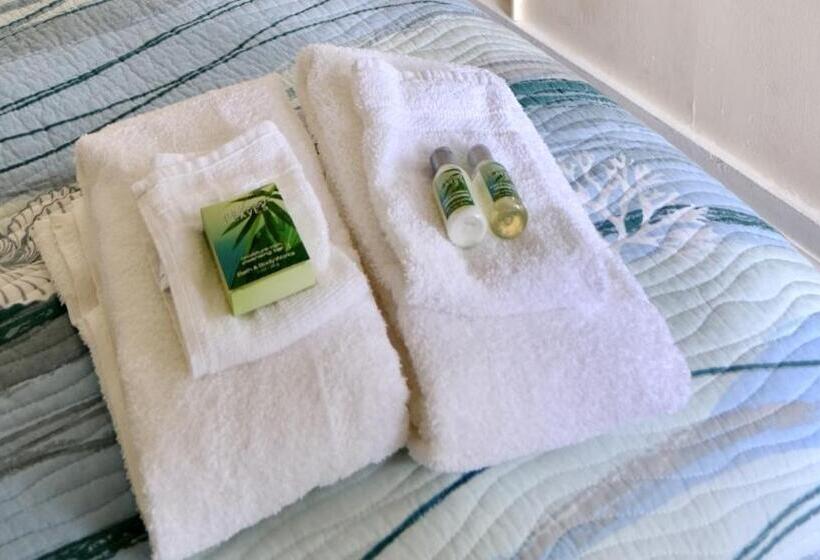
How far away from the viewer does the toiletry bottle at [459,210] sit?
641 mm

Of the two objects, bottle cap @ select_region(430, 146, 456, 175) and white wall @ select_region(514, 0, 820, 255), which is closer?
bottle cap @ select_region(430, 146, 456, 175)

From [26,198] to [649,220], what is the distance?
655 millimetres

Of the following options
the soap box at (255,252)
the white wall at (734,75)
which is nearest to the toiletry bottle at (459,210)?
the soap box at (255,252)

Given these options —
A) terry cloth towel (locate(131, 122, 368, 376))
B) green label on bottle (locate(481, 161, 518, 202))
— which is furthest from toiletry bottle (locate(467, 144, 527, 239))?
terry cloth towel (locate(131, 122, 368, 376))

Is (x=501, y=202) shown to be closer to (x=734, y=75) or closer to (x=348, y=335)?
(x=348, y=335)

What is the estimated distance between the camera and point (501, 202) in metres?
0.66

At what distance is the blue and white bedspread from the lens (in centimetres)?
62

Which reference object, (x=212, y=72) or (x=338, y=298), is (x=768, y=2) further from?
(x=338, y=298)

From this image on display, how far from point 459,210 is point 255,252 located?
15 centimetres

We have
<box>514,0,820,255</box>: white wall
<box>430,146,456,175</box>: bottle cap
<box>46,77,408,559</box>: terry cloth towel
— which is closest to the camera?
<box>46,77,408,559</box>: terry cloth towel

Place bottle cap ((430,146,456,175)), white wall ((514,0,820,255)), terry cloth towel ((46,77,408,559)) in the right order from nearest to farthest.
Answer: terry cloth towel ((46,77,408,559)), bottle cap ((430,146,456,175)), white wall ((514,0,820,255))

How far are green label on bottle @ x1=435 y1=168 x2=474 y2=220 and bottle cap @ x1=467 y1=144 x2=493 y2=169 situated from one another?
0.04m

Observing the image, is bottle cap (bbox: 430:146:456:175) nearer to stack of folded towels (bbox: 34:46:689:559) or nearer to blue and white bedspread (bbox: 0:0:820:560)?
stack of folded towels (bbox: 34:46:689:559)

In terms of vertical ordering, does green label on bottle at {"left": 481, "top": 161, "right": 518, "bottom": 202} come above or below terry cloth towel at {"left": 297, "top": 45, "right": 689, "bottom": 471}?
above
